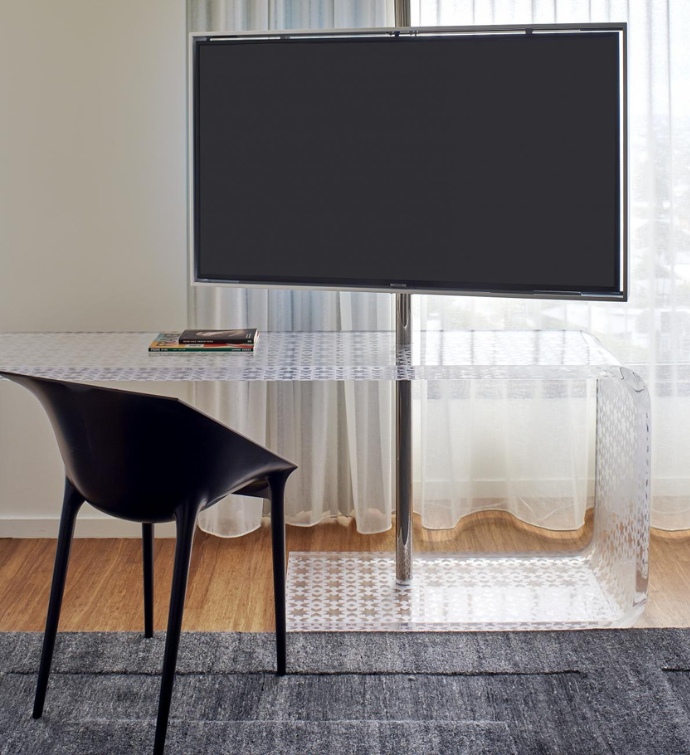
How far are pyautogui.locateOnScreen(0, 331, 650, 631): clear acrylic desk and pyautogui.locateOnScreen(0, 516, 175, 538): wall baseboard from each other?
59cm

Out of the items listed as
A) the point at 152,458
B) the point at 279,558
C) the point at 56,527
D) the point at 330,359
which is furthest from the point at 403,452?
the point at 56,527

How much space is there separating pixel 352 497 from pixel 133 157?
52.6 inches

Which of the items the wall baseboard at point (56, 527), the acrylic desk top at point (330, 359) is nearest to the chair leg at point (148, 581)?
the acrylic desk top at point (330, 359)

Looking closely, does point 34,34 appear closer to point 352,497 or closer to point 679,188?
point 352,497

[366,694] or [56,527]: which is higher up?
[56,527]

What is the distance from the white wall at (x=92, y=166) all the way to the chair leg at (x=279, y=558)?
1004mm

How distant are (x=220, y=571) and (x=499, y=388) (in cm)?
110

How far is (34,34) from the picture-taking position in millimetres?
2693

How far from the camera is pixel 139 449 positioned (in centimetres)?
174

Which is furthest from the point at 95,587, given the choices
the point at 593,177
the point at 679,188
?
the point at 679,188

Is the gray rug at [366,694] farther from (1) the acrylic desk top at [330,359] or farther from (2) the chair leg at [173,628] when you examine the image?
(1) the acrylic desk top at [330,359]

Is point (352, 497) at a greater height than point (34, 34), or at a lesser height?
lesser

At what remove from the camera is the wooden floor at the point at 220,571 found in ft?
7.81

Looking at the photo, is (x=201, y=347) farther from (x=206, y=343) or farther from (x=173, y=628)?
(x=173, y=628)
